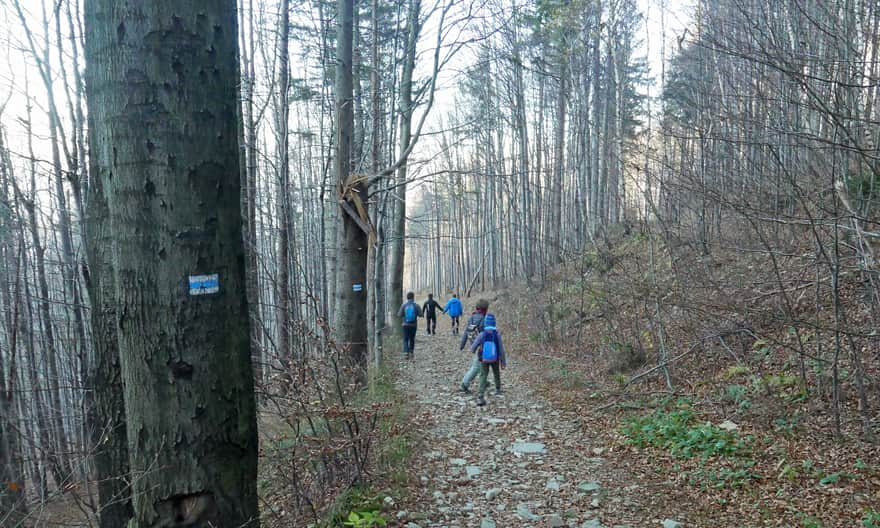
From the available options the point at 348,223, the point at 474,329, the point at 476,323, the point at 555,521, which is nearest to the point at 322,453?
the point at 555,521

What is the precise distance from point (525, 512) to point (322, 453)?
6.64 ft

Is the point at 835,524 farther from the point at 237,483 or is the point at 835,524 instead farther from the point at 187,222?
the point at 187,222

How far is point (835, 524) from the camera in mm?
4125

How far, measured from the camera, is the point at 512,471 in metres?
5.75

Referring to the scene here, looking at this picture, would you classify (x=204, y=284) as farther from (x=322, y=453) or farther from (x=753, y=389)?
(x=753, y=389)

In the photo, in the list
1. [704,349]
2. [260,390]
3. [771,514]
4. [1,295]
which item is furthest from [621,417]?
[1,295]

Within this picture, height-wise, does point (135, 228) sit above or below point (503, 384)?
above

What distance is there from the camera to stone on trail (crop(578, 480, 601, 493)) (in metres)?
5.18

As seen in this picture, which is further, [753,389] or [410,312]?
[410,312]

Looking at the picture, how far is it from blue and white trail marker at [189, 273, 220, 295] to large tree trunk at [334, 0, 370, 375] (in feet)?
18.5

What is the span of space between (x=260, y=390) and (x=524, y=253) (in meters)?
18.0

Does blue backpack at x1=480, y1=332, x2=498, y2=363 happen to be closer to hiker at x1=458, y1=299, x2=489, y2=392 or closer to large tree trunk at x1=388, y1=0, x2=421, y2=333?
hiker at x1=458, y1=299, x2=489, y2=392

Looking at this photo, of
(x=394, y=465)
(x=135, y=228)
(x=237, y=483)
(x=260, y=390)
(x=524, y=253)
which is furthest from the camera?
(x=524, y=253)

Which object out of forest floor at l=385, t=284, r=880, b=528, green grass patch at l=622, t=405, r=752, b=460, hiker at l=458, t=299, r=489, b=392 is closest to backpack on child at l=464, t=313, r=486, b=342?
hiker at l=458, t=299, r=489, b=392
